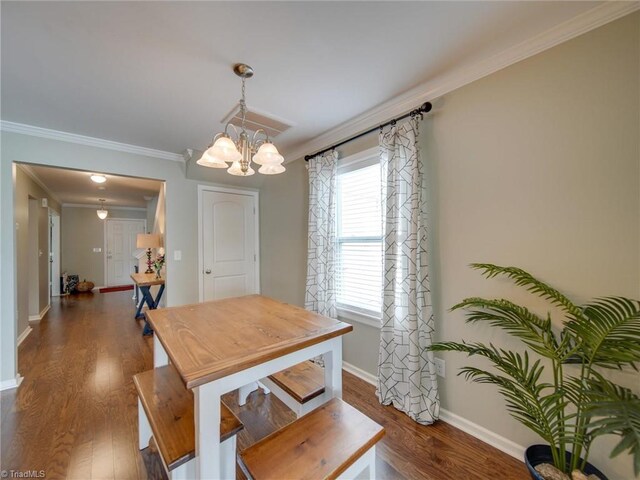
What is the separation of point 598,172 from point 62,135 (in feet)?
13.6

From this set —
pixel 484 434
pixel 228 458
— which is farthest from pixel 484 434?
pixel 228 458

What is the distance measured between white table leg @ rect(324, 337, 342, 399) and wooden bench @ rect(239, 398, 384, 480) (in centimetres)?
15

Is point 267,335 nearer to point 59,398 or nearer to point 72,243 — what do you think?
point 59,398

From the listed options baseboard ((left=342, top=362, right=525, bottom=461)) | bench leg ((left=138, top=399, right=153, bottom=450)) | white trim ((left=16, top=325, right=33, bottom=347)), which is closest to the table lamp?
white trim ((left=16, top=325, right=33, bottom=347))

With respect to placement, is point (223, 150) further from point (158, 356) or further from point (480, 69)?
point (480, 69)

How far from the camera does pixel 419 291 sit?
1.80 m

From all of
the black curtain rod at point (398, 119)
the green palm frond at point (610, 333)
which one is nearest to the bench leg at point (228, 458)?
the green palm frond at point (610, 333)

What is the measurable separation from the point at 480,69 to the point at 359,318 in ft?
6.90

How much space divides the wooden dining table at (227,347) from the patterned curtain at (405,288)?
716 mm

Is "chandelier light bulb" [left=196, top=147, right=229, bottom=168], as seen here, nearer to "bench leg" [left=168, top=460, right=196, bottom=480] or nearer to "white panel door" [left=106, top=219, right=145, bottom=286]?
"bench leg" [left=168, top=460, right=196, bottom=480]

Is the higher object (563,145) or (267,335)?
(563,145)

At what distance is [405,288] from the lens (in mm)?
1893

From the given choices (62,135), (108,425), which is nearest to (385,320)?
(108,425)

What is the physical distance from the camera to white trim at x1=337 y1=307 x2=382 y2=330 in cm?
225
